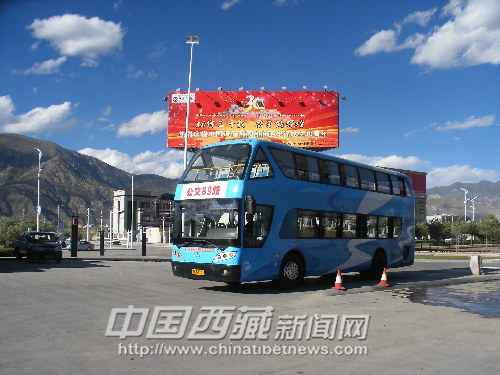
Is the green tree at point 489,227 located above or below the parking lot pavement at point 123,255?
above

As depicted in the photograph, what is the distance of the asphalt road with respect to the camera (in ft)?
21.2

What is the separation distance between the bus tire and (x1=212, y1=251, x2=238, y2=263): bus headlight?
23.6ft

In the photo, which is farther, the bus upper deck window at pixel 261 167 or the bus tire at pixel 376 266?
the bus tire at pixel 376 266

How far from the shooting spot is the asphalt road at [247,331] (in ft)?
21.2

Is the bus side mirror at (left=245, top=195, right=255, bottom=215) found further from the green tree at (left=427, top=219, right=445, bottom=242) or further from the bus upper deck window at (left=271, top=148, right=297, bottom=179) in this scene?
the green tree at (left=427, top=219, right=445, bottom=242)

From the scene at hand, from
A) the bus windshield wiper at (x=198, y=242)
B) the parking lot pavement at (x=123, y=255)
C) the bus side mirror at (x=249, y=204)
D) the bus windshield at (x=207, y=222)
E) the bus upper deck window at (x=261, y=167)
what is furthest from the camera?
the parking lot pavement at (x=123, y=255)

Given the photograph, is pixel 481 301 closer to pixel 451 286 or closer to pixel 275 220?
pixel 451 286

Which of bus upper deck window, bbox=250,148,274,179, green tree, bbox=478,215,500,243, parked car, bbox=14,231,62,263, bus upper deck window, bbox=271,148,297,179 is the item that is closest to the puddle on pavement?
bus upper deck window, bbox=271,148,297,179

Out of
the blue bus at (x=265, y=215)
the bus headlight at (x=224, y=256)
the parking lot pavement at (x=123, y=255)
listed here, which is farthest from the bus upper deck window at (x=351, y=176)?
the parking lot pavement at (x=123, y=255)

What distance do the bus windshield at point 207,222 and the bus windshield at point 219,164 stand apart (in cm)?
71

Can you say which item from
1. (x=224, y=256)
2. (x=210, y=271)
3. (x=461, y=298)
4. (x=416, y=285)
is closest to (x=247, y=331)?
(x=224, y=256)

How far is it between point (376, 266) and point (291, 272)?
17.1ft

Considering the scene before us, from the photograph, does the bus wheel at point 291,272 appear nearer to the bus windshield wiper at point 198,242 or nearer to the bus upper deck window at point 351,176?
the bus windshield wiper at point 198,242

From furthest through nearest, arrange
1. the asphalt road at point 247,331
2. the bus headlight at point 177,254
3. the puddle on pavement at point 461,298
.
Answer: the bus headlight at point 177,254, the puddle on pavement at point 461,298, the asphalt road at point 247,331
